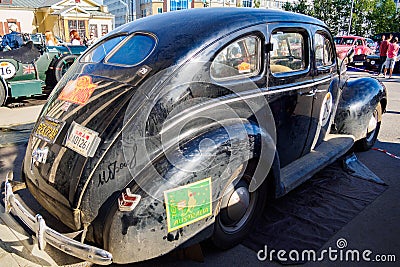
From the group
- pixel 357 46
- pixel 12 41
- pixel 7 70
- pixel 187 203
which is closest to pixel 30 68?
pixel 7 70

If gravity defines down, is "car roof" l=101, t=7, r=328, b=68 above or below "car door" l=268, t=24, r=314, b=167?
above

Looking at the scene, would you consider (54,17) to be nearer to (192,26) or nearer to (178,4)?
(178,4)

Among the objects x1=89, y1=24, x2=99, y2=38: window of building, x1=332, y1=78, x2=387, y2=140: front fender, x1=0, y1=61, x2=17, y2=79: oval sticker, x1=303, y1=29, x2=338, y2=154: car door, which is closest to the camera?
x1=303, y1=29, x2=338, y2=154: car door

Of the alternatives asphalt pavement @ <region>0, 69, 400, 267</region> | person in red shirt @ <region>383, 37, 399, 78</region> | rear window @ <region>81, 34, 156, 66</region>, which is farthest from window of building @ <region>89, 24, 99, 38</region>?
rear window @ <region>81, 34, 156, 66</region>

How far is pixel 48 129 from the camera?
2.64m

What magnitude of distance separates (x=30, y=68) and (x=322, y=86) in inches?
280

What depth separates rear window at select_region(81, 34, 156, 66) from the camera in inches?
105

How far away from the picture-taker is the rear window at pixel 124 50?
2.67 m

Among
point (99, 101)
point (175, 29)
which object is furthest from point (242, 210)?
point (175, 29)

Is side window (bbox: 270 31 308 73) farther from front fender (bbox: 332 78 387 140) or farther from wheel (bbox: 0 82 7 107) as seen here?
wheel (bbox: 0 82 7 107)

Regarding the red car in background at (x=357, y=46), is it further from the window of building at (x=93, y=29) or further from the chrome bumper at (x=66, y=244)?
the window of building at (x=93, y=29)

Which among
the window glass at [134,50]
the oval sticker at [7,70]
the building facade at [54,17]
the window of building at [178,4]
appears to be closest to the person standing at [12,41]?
the oval sticker at [7,70]

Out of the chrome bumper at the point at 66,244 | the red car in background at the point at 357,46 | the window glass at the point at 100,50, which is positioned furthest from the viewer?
the red car in background at the point at 357,46
